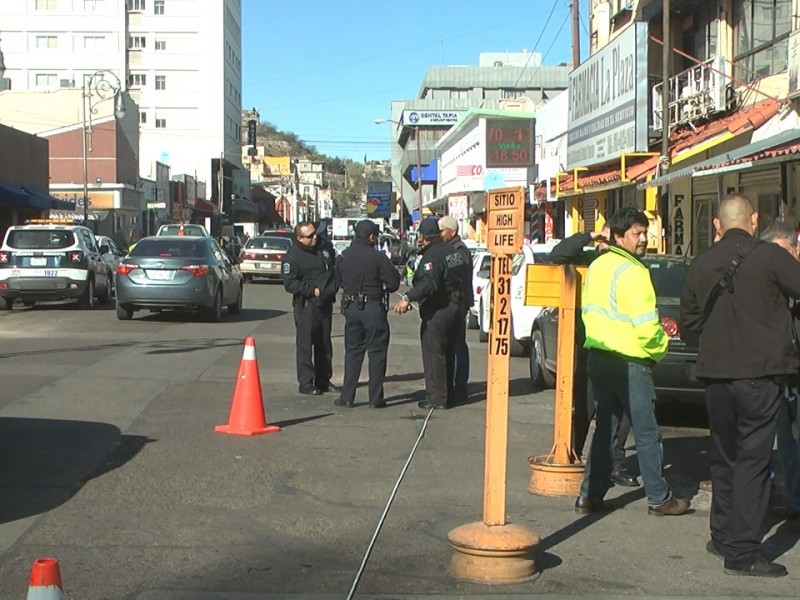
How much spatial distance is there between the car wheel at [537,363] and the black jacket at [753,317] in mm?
6390

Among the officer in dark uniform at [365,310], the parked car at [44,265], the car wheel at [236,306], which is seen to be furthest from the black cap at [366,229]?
the parked car at [44,265]

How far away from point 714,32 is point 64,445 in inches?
720

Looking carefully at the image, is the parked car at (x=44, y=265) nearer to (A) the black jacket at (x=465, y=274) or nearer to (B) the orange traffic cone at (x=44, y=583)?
(A) the black jacket at (x=465, y=274)

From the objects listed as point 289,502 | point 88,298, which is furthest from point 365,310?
point 88,298

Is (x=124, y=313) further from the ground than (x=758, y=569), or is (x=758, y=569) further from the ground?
(x=124, y=313)

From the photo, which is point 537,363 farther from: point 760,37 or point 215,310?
point 760,37

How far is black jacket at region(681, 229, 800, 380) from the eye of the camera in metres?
5.64

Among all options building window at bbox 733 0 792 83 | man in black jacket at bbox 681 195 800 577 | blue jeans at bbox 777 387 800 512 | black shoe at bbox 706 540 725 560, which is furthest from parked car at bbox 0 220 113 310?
man in black jacket at bbox 681 195 800 577

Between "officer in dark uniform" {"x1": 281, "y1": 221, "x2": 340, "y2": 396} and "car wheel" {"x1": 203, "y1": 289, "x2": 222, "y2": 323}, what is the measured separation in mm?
8548

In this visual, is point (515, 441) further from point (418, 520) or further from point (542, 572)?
point (542, 572)

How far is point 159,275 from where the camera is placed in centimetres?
1972

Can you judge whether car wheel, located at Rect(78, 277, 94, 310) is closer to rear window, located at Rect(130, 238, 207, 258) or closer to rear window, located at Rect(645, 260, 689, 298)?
rear window, located at Rect(130, 238, 207, 258)

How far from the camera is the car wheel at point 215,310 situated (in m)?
20.4

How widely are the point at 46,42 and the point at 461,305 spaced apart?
282 ft
